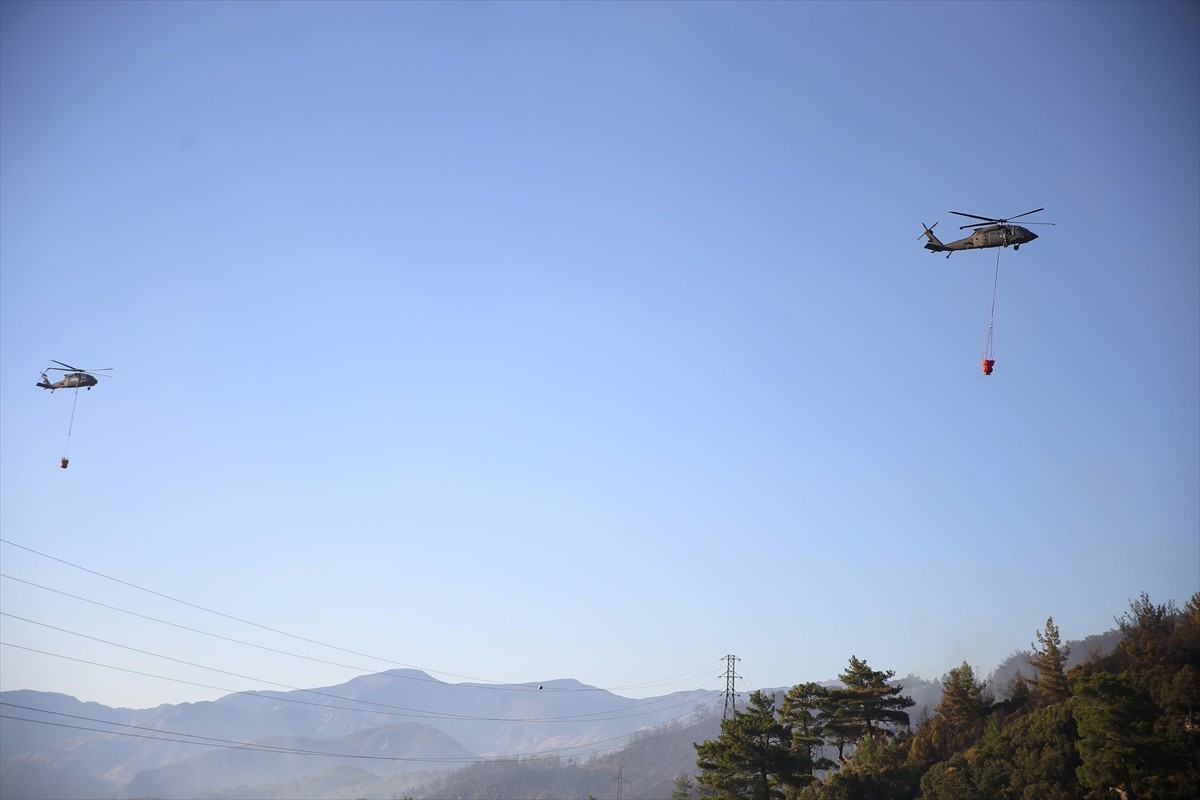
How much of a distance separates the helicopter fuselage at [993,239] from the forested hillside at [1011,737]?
26193 mm

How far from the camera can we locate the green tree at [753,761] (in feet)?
226

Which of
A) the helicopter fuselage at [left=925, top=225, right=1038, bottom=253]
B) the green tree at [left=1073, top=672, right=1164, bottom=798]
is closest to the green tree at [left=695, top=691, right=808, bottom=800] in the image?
the green tree at [left=1073, top=672, right=1164, bottom=798]

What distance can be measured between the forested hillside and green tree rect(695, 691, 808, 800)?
8 cm

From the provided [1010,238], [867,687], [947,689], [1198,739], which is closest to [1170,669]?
[1198,739]

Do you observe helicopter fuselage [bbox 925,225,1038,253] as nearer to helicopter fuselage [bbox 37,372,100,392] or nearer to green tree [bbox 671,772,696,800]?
helicopter fuselage [bbox 37,372,100,392]

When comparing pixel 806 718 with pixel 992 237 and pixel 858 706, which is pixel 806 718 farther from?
pixel 992 237

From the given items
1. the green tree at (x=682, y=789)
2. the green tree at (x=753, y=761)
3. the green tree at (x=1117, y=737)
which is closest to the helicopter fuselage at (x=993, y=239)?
the green tree at (x=1117, y=737)

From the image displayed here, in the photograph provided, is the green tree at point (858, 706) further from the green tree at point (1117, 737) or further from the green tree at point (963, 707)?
the green tree at point (1117, 737)

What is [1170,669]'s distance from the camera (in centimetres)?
6084

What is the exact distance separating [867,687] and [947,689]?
22.5 ft

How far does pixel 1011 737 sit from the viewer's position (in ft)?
205

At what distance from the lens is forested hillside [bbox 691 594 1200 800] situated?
172 feet

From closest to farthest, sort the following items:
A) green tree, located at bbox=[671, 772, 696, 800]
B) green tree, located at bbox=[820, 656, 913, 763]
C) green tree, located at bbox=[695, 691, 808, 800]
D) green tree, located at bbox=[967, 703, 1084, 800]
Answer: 1. green tree, located at bbox=[967, 703, 1084, 800]
2. green tree, located at bbox=[695, 691, 808, 800]
3. green tree, located at bbox=[820, 656, 913, 763]
4. green tree, located at bbox=[671, 772, 696, 800]

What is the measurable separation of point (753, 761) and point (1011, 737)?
1831 centimetres
